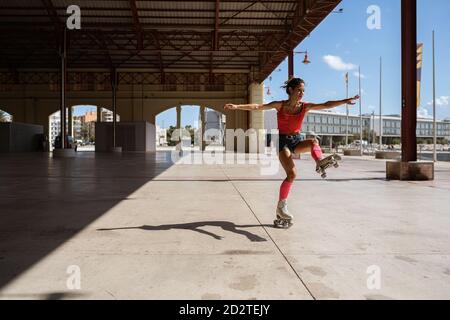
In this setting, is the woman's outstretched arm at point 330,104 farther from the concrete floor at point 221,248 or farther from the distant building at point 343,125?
the distant building at point 343,125

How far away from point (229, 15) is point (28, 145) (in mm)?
21162

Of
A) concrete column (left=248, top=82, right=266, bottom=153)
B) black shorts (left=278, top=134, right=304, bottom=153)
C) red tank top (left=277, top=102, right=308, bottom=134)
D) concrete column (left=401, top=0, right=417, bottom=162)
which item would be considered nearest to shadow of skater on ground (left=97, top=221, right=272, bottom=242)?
black shorts (left=278, top=134, right=304, bottom=153)

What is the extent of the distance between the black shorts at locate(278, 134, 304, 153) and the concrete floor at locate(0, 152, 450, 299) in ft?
2.92

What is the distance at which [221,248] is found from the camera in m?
3.38

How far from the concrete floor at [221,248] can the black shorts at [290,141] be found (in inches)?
35.0

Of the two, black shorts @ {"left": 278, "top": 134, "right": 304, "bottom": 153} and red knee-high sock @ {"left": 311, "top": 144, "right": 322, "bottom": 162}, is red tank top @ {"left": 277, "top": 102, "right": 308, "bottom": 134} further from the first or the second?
red knee-high sock @ {"left": 311, "top": 144, "right": 322, "bottom": 162}

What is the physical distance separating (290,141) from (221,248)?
1670mm

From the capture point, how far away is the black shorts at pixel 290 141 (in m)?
4.48

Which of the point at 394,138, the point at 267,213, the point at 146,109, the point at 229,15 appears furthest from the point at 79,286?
the point at 394,138

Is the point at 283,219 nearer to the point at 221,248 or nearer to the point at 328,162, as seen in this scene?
the point at 328,162

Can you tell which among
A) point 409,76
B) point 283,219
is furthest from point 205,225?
point 409,76

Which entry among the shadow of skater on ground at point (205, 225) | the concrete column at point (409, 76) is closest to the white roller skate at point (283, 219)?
the shadow of skater on ground at point (205, 225)

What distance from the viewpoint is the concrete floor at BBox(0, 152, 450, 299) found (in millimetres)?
2426
